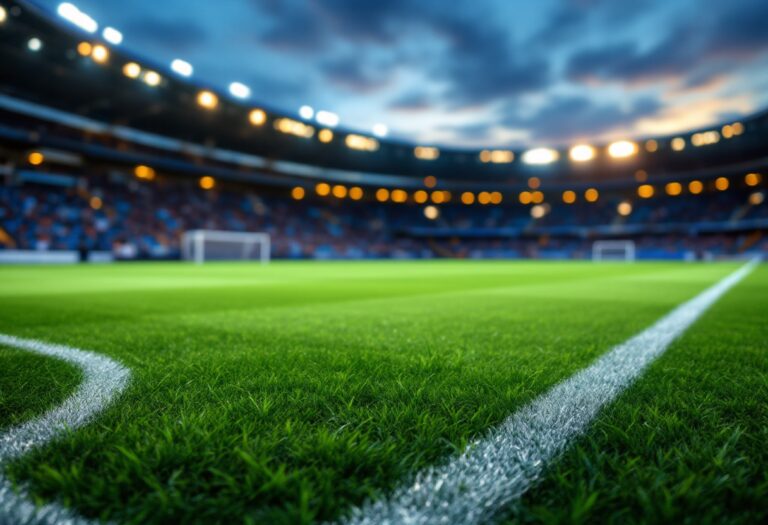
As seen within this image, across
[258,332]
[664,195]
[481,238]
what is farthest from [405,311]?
[664,195]

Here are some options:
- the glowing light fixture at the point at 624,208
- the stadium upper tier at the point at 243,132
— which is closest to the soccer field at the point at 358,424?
the stadium upper tier at the point at 243,132

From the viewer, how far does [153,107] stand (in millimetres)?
29422

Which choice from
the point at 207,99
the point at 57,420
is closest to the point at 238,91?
the point at 207,99

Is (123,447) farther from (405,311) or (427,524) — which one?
(405,311)

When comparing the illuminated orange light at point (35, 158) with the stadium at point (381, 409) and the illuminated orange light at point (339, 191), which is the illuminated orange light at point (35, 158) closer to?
the illuminated orange light at point (339, 191)

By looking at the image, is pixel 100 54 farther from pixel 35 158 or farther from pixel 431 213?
pixel 431 213

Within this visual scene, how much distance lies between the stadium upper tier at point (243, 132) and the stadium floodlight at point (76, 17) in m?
0.15

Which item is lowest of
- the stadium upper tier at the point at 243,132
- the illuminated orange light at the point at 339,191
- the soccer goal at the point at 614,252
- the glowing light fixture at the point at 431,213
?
the soccer goal at the point at 614,252

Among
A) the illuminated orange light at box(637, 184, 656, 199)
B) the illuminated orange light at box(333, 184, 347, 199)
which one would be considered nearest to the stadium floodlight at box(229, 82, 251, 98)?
the illuminated orange light at box(333, 184, 347, 199)

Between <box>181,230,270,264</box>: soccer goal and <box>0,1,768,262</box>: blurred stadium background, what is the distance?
49.7 inches

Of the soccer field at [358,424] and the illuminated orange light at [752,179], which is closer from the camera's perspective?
the soccer field at [358,424]

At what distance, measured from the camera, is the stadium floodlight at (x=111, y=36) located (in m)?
22.9

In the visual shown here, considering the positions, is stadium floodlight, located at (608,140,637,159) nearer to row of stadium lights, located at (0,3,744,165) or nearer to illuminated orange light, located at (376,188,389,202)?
row of stadium lights, located at (0,3,744,165)

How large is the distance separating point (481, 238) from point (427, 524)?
168 ft
